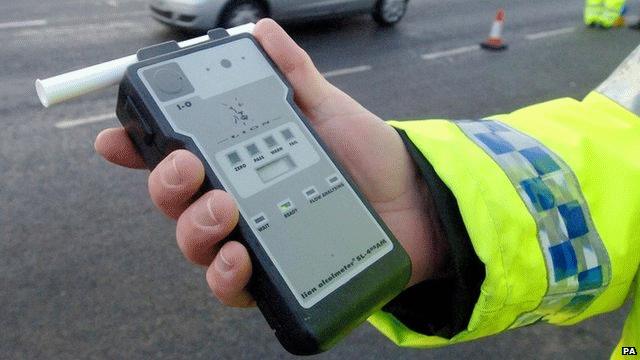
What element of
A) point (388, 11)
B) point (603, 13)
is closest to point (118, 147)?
point (388, 11)

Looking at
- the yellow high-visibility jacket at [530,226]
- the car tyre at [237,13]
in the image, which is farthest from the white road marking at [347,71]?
the yellow high-visibility jacket at [530,226]

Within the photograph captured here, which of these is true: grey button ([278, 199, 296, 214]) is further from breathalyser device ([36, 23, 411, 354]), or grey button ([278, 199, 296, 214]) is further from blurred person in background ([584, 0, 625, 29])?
blurred person in background ([584, 0, 625, 29])

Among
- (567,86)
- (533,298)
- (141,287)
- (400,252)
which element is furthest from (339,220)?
(567,86)

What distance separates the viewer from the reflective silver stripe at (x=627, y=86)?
4.01ft

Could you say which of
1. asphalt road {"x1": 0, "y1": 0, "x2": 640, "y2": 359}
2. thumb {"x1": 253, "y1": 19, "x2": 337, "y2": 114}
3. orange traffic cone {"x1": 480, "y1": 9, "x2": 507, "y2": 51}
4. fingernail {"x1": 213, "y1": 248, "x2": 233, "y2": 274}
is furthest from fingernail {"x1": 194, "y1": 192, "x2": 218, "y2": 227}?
orange traffic cone {"x1": 480, "y1": 9, "x2": 507, "y2": 51}

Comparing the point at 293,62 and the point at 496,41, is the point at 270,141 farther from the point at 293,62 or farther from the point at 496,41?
the point at 496,41

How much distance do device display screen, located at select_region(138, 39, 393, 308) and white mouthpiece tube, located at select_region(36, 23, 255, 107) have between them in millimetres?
45

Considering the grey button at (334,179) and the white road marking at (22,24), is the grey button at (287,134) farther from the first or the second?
the white road marking at (22,24)

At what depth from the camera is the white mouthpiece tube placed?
3.05 feet

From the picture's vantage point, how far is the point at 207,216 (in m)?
0.94

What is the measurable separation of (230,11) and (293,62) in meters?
5.11

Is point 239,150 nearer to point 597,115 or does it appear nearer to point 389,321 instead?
point 389,321

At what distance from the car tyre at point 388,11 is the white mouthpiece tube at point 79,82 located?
22.0ft

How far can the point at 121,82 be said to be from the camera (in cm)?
103
